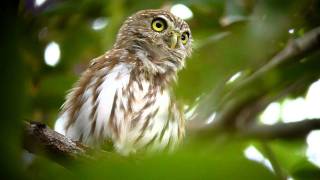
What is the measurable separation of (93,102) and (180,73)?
6.71 ft

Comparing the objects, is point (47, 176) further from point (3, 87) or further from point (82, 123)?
point (82, 123)

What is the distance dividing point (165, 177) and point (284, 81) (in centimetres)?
127

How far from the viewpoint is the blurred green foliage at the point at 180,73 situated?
0.30 metres

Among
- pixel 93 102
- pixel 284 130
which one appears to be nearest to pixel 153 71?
pixel 93 102

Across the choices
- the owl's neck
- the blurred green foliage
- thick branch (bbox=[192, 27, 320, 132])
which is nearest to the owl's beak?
the owl's neck

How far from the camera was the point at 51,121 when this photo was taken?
2.43m

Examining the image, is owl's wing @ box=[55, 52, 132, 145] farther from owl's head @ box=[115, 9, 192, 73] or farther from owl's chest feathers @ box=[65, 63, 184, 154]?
owl's head @ box=[115, 9, 192, 73]

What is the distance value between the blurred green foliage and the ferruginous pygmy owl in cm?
22

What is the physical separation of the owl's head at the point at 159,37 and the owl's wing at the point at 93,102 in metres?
0.53

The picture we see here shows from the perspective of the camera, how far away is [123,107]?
3131mm

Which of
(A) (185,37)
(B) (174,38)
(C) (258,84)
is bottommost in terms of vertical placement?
(C) (258,84)

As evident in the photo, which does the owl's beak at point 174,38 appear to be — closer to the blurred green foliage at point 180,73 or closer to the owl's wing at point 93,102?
the owl's wing at point 93,102

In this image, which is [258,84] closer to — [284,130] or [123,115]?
[284,130]

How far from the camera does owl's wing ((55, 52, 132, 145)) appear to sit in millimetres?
3066
